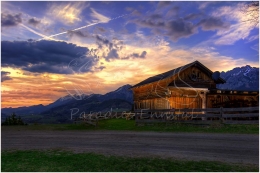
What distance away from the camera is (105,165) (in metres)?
8.88

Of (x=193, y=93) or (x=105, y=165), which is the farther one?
(x=193, y=93)

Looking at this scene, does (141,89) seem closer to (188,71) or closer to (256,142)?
(188,71)

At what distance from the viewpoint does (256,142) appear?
1372cm

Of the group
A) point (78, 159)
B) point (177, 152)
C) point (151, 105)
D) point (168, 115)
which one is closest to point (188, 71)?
point (151, 105)

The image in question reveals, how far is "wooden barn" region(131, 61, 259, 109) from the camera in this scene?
3381 cm

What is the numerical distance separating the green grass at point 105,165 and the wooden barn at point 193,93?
25.0 meters

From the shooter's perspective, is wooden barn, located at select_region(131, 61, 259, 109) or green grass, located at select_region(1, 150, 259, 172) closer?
green grass, located at select_region(1, 150, 259, 172)

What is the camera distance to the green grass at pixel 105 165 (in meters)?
8.28

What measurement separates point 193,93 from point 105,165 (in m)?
28.3

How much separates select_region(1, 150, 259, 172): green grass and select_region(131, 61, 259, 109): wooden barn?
984 inches

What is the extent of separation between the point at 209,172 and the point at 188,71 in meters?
31.1

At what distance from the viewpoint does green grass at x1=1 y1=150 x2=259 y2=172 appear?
828 cm

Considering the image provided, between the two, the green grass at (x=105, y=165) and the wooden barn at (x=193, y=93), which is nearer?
the green grass at (x=105, y=165)

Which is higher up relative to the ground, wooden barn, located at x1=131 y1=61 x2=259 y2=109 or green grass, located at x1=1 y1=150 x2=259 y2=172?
wooden barn, located at x1=131 y1=61 x2=259 y2=109
